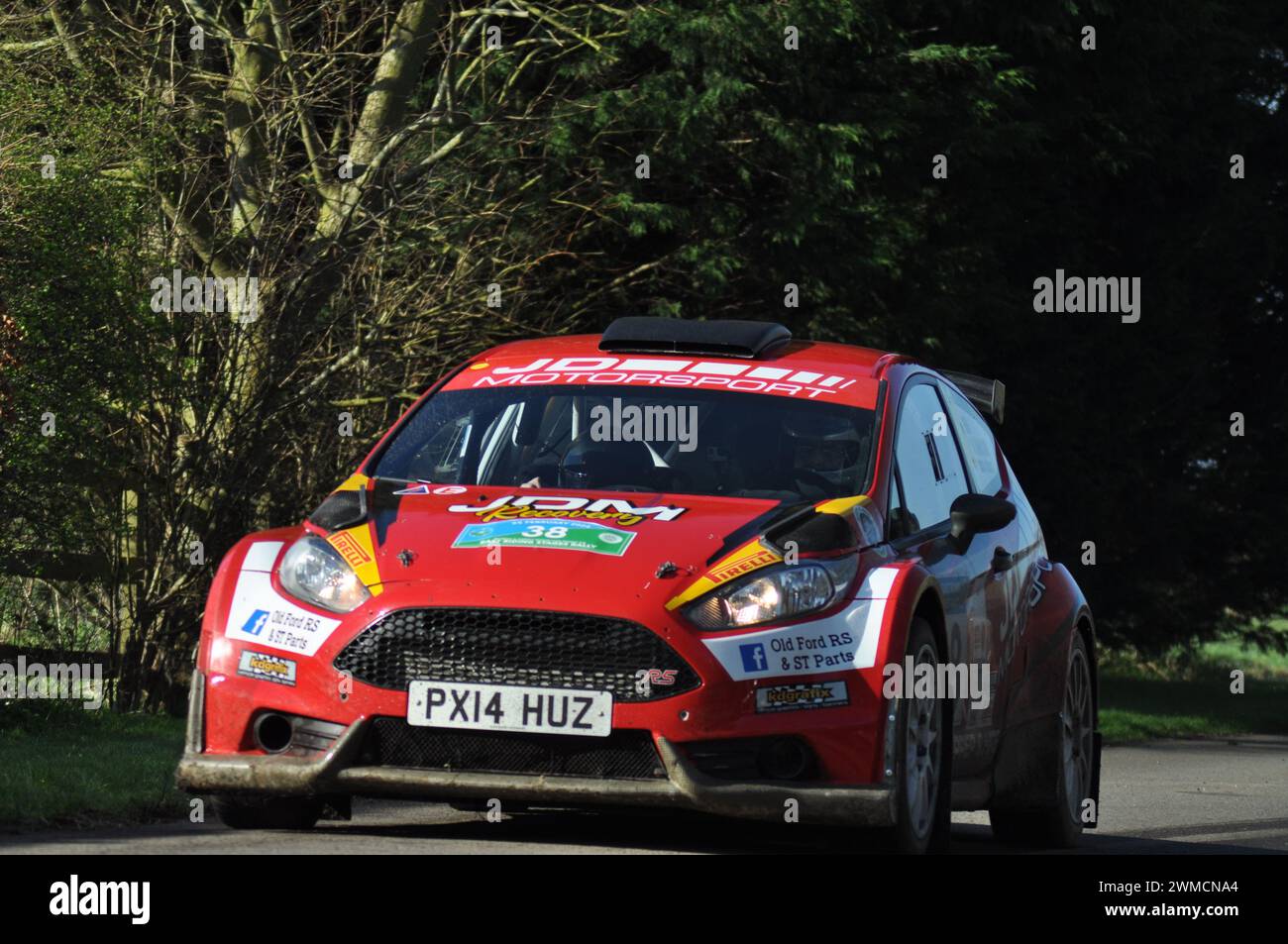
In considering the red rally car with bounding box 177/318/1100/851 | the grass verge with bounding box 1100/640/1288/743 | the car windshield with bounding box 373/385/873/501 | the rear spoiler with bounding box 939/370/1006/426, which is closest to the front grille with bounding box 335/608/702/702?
the red rally car with bounding box 177/318/1100/851

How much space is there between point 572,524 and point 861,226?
537 inches

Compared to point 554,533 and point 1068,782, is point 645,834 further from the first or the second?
point 1068,782

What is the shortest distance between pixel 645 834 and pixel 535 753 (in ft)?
4.62

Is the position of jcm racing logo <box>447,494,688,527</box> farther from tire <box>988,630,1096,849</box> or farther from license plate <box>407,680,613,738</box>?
tire <box>988,630,1096,849</box>

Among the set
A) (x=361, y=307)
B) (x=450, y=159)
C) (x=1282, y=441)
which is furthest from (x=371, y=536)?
(x=1282, y=441)

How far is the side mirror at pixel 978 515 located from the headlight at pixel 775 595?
1015 millimetres

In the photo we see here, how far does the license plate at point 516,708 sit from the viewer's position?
7422 mm

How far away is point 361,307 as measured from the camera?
16188 mm

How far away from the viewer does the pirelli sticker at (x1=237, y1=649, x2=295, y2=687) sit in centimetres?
772

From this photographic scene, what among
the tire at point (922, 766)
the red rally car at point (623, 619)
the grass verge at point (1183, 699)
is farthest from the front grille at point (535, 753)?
the grass verge at point (1183, 699)

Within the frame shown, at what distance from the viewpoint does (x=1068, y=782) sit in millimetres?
10227

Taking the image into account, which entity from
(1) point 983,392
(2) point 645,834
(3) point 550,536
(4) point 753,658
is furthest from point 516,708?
(1) point 983,392

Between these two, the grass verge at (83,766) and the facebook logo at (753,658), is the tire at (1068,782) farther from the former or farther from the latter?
the grass verge at (83,766)

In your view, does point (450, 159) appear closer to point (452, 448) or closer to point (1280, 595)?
point (452, 448)
